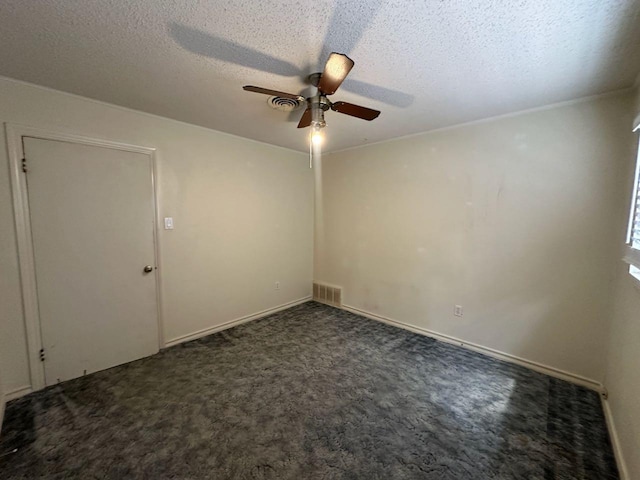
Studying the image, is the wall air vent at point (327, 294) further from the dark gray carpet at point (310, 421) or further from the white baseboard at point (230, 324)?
the dark gray carpet at point (310, 421)

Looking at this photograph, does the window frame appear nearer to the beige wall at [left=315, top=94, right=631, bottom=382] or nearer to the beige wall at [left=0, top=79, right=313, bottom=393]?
the beige wall at [left=315, top=94, right=631, bottom=382]

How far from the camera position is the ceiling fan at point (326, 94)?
1.44m

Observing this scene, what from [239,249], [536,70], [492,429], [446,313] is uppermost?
[536,70]

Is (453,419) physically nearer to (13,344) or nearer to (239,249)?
(239,249)

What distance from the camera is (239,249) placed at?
350 centimetres

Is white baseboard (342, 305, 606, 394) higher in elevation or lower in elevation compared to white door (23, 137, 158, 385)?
lower

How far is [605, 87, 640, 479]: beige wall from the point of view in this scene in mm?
1428

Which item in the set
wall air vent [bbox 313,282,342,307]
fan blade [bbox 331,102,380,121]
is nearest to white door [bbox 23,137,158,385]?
fan blade [bbox 331,102,380,121]

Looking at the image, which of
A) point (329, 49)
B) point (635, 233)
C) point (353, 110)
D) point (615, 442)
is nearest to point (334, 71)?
point (329, 49)

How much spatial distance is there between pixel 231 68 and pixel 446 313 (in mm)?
Answer: 3130

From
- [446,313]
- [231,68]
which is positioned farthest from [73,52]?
[446,313]

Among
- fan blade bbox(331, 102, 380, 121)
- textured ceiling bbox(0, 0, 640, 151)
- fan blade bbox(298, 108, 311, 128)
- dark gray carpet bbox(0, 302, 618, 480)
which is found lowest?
dark gray carpet bbox(0, 302, 618, 480)

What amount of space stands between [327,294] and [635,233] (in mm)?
3319

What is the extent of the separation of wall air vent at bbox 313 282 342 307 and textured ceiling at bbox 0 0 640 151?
8.87 feet
